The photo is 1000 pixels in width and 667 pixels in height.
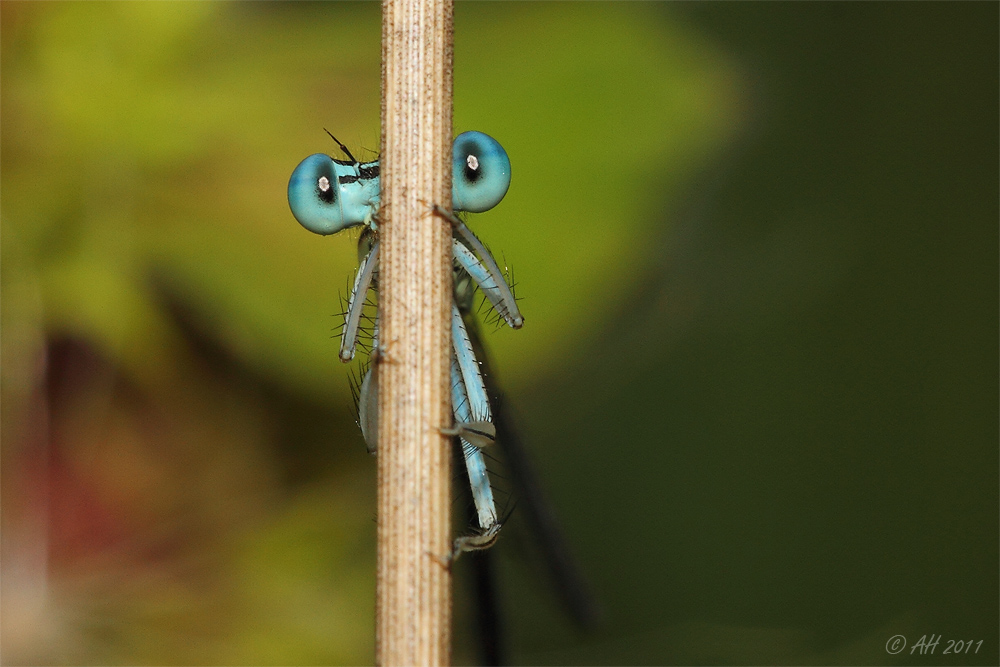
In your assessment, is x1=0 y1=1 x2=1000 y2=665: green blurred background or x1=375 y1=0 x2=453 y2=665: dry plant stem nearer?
x1=375 y1=0 x2=453 y2=665: dry plant stem

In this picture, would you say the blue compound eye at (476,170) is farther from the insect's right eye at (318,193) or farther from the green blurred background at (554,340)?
the green blurred background at (554,340)

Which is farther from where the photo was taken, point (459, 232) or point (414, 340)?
point (459, 232)

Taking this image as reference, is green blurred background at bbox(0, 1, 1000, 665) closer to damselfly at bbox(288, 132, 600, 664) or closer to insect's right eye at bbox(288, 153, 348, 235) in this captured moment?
damselfly at bbox(288, 132, 600, 664)

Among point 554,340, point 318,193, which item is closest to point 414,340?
point 318,193

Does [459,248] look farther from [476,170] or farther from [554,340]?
[554,340]

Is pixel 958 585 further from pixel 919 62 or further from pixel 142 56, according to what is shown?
pixel 142 56

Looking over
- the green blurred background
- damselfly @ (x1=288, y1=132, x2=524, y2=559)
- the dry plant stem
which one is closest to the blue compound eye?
damselfly @ (x1=288, y1=132, x2=524, y2=559)
